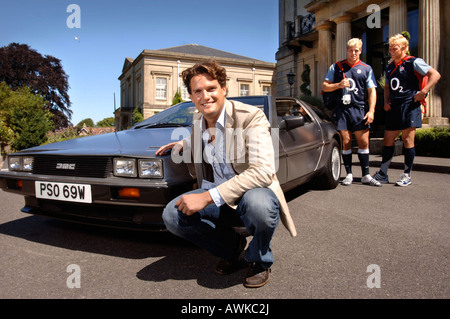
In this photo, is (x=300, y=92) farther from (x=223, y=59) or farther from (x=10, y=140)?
(x=223, y=59)

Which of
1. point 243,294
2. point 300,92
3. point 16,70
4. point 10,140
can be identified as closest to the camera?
point 243,294

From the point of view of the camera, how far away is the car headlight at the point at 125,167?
230 cm

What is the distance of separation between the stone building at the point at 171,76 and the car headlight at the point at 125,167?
34.7 meters

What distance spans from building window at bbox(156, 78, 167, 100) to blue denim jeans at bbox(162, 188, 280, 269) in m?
36.5

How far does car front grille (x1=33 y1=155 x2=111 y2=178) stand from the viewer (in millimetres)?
2397

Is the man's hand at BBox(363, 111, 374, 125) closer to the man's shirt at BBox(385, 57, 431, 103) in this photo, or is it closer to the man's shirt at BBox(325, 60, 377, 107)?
the man's shirt at BBox(325, 60, 377, 107)

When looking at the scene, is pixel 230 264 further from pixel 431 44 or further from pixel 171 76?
pixel 171 76

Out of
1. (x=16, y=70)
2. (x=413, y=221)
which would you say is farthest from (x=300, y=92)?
(x=16, y=70)

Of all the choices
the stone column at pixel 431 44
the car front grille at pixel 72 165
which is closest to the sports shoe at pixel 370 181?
the car front grille at pixel 72 165

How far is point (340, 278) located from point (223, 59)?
1517 inches

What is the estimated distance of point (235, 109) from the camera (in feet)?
6.81

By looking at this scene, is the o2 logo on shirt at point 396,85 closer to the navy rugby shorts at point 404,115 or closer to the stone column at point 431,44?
the navy rugby shorts at point 404,115

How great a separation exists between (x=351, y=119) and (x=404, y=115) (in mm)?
698

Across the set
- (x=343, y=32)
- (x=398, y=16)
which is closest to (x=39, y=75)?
(x=343, y=32)
